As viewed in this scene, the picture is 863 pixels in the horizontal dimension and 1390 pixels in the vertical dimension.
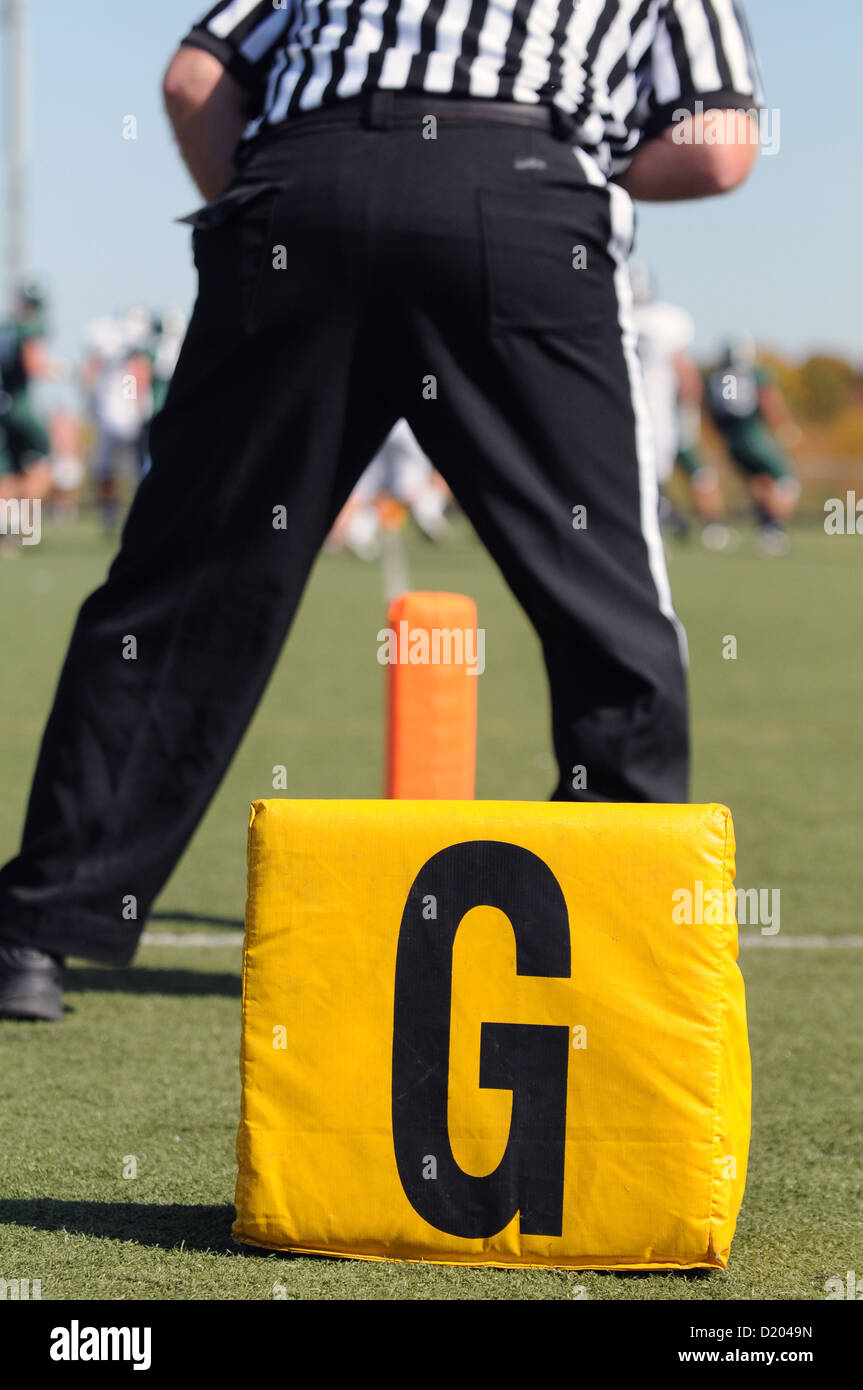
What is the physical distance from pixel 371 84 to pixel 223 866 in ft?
6.76

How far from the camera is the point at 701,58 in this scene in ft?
7.93

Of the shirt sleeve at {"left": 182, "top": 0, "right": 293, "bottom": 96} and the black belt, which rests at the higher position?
the shirt sleeve at {"left": 182, "top": 0, "right": 293, "bottom": 96}

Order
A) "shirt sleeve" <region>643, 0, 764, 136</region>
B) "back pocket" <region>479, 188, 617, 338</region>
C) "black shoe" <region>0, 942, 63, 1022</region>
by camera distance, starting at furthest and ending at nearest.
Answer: "black shoe" <region>0, 942, 63, 1022</region>, "shirt sleeve" <region>643, 0, 764, 136</region>, "back pocket" <region>479, 188, 617, 338</region>

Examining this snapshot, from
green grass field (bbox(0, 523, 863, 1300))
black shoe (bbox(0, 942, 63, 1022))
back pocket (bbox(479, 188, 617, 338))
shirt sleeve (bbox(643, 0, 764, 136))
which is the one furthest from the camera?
black shoe (bbox(0, 942, 63, 1022))

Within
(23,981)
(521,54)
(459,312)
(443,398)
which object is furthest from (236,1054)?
(521,54)

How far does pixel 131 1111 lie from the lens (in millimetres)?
2352

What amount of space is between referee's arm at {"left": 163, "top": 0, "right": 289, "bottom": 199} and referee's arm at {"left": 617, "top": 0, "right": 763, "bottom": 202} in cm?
51

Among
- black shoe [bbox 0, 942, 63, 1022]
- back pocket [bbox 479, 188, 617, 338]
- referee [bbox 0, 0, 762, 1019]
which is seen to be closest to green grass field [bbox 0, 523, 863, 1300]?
black shoe [bbox 0, 942, 63, 1022]

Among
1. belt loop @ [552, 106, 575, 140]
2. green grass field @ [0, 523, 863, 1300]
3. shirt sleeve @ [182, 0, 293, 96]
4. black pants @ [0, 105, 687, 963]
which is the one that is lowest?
green grass field @ [0, 523, 863, 1300]

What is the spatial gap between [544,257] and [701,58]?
36cm

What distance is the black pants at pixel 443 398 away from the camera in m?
2.31

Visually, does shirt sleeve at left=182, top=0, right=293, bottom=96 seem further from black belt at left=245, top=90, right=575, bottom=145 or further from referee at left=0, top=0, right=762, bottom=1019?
black belt at left=245, top=90, right=575, bottom=145

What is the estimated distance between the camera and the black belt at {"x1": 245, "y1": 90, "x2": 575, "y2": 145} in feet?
7.59

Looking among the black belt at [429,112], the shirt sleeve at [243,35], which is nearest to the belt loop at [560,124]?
the black belt at [429,112]
